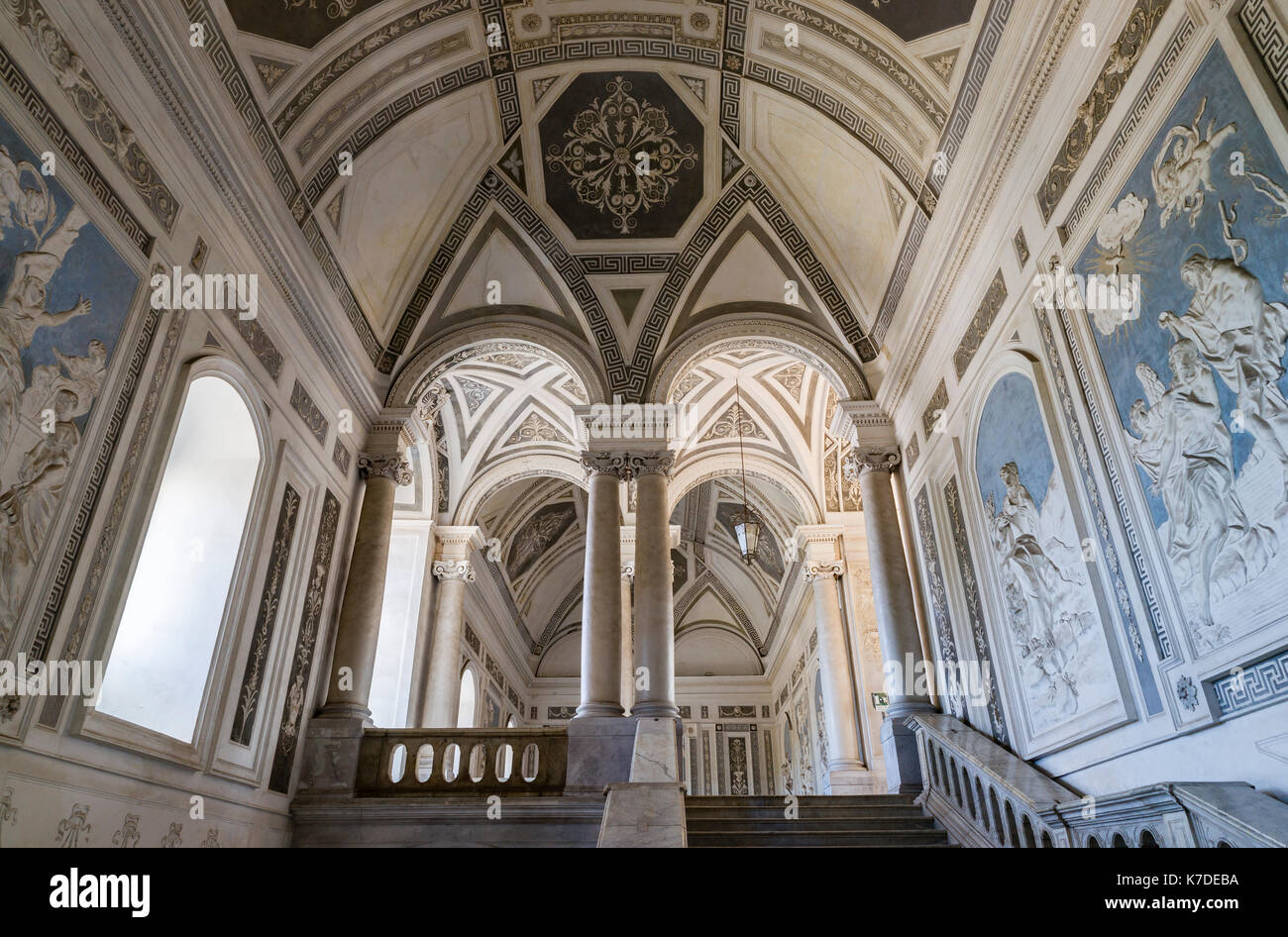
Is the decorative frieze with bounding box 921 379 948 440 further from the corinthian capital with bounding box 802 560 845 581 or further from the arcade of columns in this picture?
the corinthian capital with bounding box 802 560 845 581

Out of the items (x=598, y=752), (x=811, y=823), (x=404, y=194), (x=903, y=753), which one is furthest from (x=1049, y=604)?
(x=404, y=194)

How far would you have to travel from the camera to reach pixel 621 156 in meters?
9.78

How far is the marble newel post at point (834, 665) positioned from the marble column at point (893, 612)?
3.69 metres

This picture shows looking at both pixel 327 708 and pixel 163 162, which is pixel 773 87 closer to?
pixel 163 162

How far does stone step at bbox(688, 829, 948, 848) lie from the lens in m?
5.89

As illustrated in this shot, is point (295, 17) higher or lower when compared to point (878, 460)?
higher

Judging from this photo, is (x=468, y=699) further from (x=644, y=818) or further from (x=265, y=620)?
(x=644, y=818)

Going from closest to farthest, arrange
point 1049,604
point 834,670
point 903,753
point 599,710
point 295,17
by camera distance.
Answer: point 1049,604 < point 295,17 < point 903,753 < point 599,710 < point 834,670

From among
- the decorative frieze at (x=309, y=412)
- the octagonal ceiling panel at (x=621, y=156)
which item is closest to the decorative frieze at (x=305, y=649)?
the decorative frieze at (x=309, y=412)

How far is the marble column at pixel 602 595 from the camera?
8.24m

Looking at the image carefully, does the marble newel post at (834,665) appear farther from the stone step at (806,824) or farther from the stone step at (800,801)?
the stone step at (806,824)

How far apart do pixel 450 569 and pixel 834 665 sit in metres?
6.04

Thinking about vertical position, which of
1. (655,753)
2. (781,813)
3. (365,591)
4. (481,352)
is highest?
(481,352)

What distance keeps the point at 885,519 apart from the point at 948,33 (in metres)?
4.63
